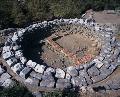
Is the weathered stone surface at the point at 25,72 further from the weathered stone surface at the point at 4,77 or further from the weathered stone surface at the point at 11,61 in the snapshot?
the weathered stone surface at the point at 11,61

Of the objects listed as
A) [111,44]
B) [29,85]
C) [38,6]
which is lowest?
[29,85]

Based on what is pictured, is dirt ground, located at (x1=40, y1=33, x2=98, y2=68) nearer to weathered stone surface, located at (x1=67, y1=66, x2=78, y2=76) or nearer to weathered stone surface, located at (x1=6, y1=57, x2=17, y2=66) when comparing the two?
weathered stone surface, located at (x1=67, y1=66, x2=78, y2=76)

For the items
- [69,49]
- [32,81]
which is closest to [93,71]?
[32,81]

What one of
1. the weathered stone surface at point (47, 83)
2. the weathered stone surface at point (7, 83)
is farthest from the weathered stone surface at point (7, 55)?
the weathered stone surface at point (47, 83)

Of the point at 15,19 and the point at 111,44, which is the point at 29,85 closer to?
the point at 111,44

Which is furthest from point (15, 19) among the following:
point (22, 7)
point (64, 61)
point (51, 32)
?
point (64, 61)

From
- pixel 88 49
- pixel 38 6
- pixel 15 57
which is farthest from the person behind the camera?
pixel 38 6

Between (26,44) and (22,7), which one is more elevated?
(22,7)
